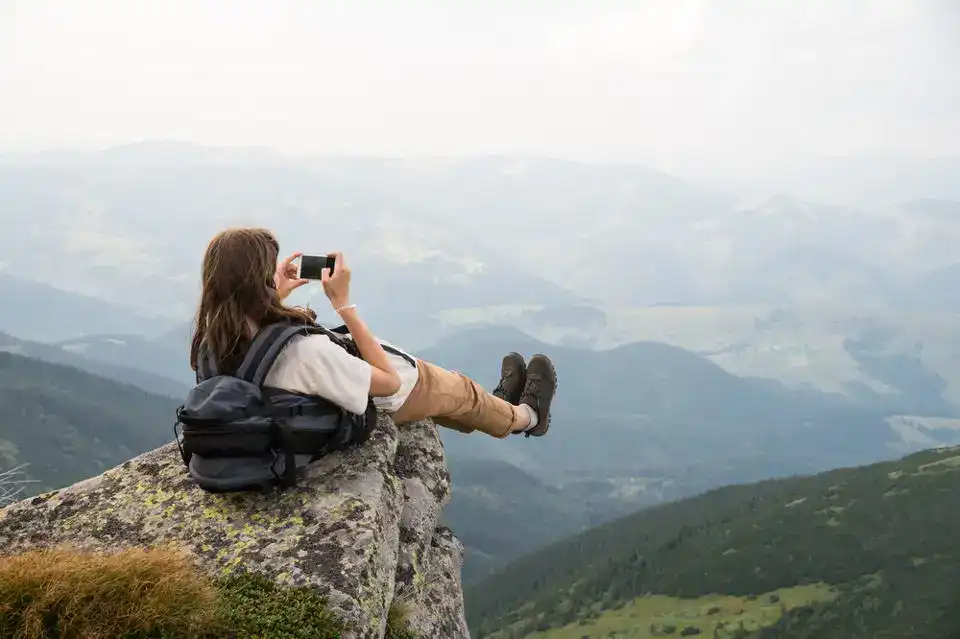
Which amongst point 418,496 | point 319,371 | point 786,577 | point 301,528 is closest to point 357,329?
Answer: point 319,371

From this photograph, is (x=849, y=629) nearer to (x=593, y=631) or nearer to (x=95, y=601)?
(x=593, y=631)

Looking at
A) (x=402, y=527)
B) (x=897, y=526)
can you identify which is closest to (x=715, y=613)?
(x=897, y=526)

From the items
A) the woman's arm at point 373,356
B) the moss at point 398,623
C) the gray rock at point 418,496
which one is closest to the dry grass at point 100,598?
the moss at point 398,623

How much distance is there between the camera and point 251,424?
7.53m

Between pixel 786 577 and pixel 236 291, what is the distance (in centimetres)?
17478

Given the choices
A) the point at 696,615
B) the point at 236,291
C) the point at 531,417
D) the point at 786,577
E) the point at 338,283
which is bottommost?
the point at 696,615

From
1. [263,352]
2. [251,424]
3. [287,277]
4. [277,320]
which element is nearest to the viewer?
[251,424]

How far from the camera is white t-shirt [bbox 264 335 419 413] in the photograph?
7918mm

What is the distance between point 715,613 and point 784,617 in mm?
15166

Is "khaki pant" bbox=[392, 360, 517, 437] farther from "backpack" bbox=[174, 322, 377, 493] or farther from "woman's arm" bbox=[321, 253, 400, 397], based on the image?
"backpack" bbox=[174, 322, 377, 493]

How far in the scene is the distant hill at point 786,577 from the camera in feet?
444

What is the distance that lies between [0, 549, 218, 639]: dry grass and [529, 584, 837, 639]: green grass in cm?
14630

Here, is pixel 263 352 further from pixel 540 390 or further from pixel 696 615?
pixel 696 615

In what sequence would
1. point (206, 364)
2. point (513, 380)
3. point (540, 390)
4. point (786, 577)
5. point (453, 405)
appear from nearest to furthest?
point (206, 364) < point (453, 405) < point (540, 390) < point (513, 380) < point (786, 577)
